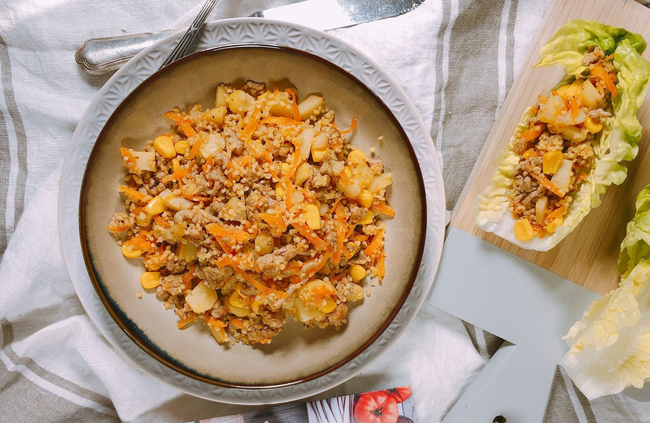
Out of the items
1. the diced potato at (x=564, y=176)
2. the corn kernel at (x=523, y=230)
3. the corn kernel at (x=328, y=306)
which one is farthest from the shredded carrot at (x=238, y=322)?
the diced potato at (x=564, y=176)

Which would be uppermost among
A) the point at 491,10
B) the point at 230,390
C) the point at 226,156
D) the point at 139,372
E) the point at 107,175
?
the point at 491,10

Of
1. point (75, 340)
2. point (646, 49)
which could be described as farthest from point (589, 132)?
point (75, 340)

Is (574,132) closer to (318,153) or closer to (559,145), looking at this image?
(559,145)

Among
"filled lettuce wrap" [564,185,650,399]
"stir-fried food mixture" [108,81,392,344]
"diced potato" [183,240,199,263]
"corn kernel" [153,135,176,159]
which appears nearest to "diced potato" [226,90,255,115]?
"stir-fried food mixture" [108,81,392,344]

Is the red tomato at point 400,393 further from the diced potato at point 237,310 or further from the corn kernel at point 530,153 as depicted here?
the corn kernel at point 530,153

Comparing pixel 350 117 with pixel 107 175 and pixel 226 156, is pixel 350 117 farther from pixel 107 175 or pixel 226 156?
pixel 107 175

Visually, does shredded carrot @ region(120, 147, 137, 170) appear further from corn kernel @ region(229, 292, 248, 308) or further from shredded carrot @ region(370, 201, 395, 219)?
shredded carrot @ region(370, 201, 395, 219)

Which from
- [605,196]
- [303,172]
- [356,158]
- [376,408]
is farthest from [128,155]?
[605,196]
